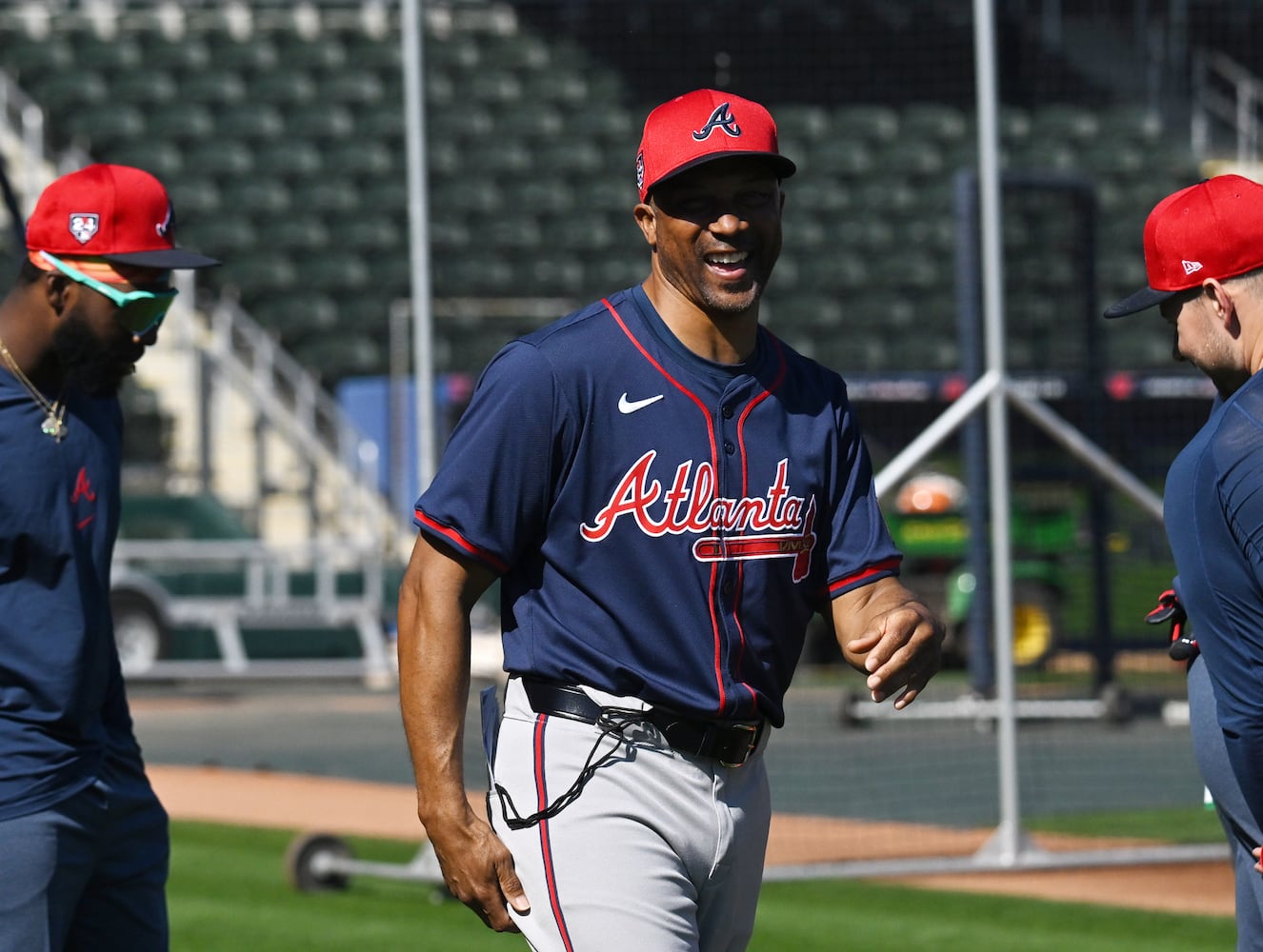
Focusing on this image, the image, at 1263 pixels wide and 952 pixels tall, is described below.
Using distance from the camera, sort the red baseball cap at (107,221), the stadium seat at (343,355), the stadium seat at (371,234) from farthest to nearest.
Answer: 1. the stadium seat at (371,234)
2. the stadium seat at (343,355)
3. the red baseball cap at (107,221)

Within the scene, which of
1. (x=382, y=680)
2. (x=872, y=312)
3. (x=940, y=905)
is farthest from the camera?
(x=382, y=680)

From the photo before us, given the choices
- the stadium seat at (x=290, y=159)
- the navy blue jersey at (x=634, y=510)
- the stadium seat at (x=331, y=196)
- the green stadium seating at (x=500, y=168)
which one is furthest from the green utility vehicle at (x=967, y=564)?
the navy blue jersey at (x=634, y=510)

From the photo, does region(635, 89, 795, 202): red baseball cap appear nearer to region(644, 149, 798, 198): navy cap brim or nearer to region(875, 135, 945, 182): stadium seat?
region(644, 149, 798, 198): navy cap brim

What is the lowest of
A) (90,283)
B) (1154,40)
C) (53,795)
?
(53,795)

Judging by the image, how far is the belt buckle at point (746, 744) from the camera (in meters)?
3.13

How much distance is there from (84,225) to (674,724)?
5.20 ft

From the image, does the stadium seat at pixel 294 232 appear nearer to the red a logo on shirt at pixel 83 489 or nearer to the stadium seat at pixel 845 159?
the stadium seat at pixel 845 159

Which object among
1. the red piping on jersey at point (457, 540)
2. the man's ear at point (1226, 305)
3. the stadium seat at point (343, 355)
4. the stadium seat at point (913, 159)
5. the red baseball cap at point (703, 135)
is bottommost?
the red piping on jersey at point (457, 540)

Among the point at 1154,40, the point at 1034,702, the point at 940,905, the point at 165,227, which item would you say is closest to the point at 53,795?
the point at 165,227

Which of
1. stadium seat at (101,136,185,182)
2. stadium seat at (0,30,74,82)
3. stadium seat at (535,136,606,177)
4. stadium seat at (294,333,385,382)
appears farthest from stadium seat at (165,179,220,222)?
stadium seat at (535,136,606,177)

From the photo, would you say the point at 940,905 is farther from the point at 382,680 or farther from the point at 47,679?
the point at 382,680

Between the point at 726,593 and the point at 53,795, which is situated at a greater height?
the point at 726,593

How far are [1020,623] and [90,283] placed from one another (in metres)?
11.7

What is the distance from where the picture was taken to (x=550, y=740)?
309 centimetres
